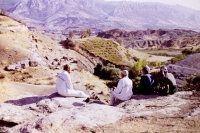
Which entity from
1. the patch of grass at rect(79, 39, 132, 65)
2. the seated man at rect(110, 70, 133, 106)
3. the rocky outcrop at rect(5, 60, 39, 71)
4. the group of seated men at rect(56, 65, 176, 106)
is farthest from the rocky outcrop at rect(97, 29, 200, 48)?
the seated man at rect(110, 70, 133, 106)

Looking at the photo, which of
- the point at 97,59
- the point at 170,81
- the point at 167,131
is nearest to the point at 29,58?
the point at 97,59

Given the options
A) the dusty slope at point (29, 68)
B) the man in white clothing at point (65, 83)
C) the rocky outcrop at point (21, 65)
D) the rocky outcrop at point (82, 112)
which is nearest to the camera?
the rocky outcrop at point (82, 112)

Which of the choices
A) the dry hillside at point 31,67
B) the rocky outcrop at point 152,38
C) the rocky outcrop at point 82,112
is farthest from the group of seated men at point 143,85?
the rocky outcrop at point 152,38

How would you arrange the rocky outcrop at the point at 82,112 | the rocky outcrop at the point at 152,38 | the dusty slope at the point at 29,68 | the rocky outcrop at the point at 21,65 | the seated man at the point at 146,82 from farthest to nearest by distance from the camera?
the rocky outcrop at the point at 152,38, the rocky outcrop at the point at 21,65, the dusty slope at the point at 29,68, the seated man at the point at 146,82, the rocky outcrop at the point at 82,112

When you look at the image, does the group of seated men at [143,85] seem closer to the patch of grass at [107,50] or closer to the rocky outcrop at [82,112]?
the rocky outcrop at [82,112]

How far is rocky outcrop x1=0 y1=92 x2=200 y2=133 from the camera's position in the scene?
701cm

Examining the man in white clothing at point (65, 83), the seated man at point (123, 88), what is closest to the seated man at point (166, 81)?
the seated man at point (123, 88)

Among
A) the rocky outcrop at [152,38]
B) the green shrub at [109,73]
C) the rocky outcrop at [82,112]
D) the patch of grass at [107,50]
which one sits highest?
the rocky outcrop at [152,38]

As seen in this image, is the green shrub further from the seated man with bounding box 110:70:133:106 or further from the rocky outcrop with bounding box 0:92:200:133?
the seated man with bounding box 110:70:133:106

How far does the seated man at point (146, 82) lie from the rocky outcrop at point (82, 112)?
0.35 m

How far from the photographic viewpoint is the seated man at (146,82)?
945cm

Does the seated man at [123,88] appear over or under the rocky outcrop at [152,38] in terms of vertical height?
under

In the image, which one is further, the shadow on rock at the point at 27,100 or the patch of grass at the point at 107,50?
the patch of grass at the point at 107,50

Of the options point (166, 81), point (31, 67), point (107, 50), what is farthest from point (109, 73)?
point (166, 81)
